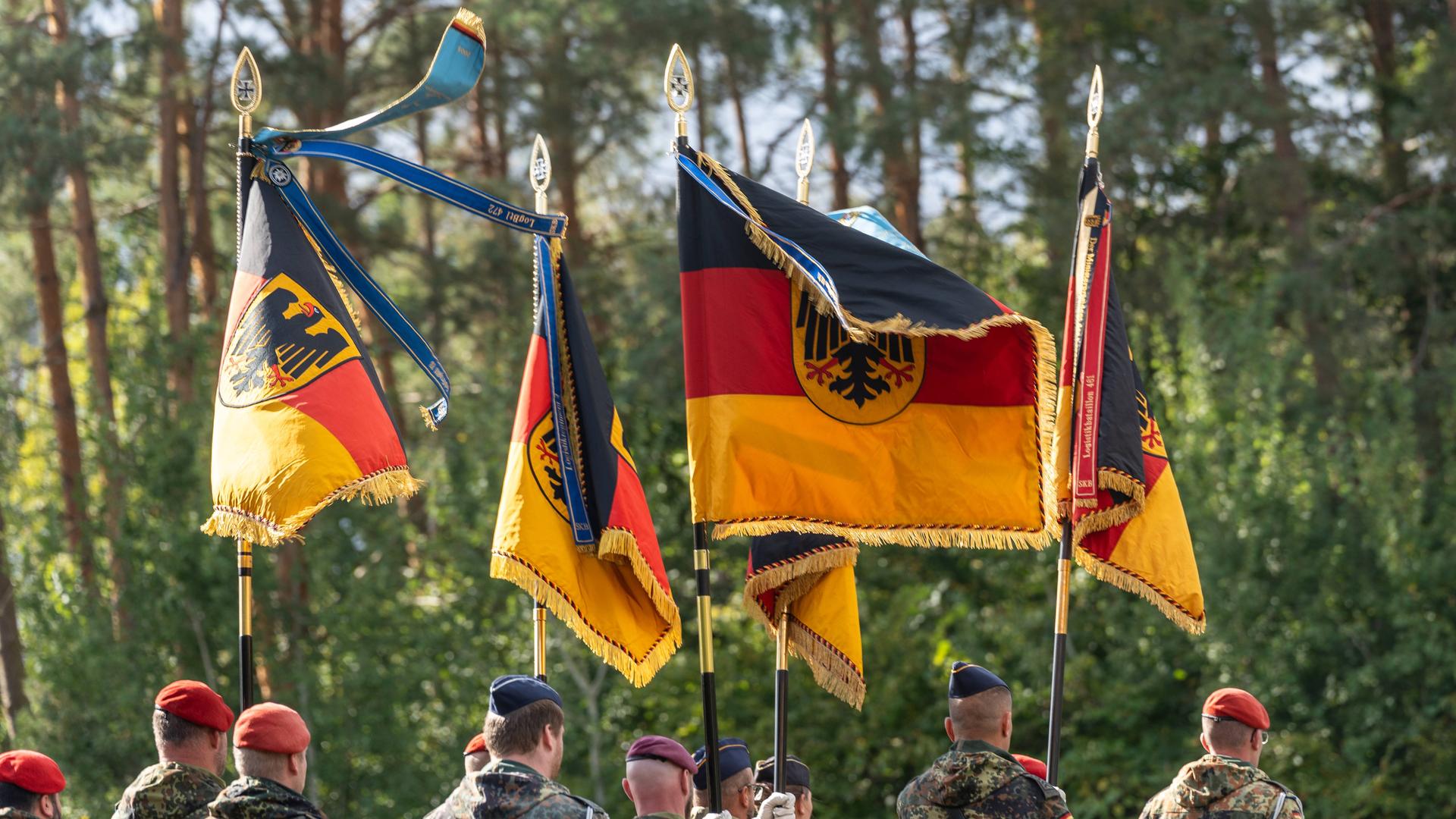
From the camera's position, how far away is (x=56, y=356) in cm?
1739

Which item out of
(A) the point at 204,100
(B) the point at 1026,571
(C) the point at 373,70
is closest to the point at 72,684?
(A) the point at 204,100

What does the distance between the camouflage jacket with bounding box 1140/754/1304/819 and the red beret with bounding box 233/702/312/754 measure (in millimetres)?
2960

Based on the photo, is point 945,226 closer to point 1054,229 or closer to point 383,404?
point 1054,229

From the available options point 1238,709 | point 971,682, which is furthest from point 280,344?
point 1238,709

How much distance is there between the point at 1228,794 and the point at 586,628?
2.40 metres

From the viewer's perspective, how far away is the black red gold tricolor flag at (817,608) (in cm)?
686

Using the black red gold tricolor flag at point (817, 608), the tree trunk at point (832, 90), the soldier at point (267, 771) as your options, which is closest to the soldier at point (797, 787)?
the black red gold tricolor flag at point (817, 608)

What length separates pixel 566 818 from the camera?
435cm

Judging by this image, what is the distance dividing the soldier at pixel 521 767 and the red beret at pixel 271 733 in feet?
1.44

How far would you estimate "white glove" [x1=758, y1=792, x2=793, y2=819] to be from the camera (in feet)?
17.7

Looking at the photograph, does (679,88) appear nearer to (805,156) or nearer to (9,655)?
(805,156)

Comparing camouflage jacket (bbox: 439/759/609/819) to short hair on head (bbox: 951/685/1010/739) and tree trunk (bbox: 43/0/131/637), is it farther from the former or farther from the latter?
tree trunk (bbox: 43/0/131/637)

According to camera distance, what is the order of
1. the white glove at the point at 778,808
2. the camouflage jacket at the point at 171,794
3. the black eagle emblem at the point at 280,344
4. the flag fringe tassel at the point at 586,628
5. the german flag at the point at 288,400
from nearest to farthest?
the camouflage jacket at the point at 171,794, the white glove at the point at 778,808, the german flag at the point at 288,400, the flag fringe tassel at the point at 586,628, the black eagle emblem at the point at 280,344

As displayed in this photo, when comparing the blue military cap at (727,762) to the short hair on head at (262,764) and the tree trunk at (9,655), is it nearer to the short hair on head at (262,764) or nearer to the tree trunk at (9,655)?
the short hair on head at (262,764)
